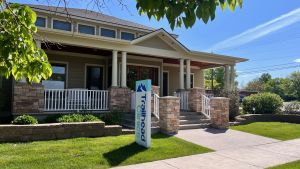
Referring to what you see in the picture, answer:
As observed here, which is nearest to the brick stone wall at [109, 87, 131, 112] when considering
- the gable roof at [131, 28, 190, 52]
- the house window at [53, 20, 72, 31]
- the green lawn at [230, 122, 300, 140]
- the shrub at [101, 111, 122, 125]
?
the shrub at [101, 111, 122, 125]

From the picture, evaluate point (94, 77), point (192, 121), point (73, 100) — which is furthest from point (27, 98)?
point (192, 121)

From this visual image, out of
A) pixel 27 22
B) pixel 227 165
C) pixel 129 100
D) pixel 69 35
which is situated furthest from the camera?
pixel 129 100

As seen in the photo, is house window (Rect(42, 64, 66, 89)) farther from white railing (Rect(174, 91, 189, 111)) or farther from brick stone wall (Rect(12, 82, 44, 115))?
white railing (Rect(174, 91, 189, 111))

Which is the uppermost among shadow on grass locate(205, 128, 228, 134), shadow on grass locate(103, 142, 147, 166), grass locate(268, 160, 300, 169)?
shadow on grass locate(205, 128, 228, 134)

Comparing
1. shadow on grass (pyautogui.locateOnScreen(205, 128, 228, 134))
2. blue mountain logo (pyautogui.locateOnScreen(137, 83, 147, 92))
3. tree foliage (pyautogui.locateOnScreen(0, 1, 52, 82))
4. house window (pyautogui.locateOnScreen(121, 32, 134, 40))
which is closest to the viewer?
tree foliage (pyautogui.locateOnScreen(0, 1, 52, 82))

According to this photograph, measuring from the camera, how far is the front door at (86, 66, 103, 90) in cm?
1605

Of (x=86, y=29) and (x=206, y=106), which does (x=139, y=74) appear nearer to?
(x=86, y=29)

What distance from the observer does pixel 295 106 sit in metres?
18.3

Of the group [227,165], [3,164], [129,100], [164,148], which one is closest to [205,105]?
[129,100]

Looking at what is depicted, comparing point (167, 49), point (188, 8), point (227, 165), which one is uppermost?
point (167, 49)

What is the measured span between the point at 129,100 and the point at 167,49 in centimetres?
378

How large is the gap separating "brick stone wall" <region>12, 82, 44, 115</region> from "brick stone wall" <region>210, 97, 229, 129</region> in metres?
7.14

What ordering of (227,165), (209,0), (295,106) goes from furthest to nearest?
(295,106), (227,165), (209,0)

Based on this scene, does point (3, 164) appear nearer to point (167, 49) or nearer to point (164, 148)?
point (164, 148)
